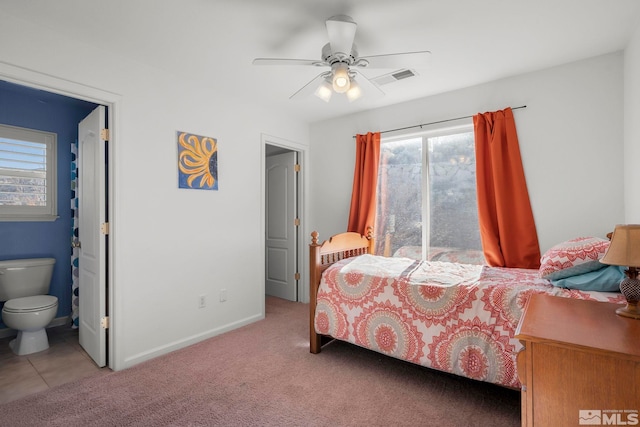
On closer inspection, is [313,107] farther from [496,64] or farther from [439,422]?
[439,422]

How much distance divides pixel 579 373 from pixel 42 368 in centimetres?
346

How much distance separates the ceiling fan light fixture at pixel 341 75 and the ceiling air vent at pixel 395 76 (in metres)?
0.91

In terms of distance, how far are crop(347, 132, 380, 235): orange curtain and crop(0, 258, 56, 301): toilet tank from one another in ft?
10.7

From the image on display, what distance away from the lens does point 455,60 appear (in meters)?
2.60

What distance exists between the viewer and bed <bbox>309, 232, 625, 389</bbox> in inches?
75.3

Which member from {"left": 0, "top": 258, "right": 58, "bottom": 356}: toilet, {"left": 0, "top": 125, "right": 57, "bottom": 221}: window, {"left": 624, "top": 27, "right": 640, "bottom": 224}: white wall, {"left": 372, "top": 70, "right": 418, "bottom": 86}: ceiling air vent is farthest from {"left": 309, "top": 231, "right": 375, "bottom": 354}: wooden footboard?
{"left": 0, "top": 125, "right": 57, "bottom": 221}: window

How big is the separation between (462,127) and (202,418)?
3.33 meters

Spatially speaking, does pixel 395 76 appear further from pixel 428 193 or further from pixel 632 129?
pixel 632 129

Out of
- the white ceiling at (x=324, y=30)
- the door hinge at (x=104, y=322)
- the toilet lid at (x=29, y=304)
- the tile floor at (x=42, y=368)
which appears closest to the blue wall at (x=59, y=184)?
the toilet lid at (x=29, y=304)

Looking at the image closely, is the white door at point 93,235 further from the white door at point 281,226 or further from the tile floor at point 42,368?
the white door at point 281,226

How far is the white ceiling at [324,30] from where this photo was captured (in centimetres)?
192

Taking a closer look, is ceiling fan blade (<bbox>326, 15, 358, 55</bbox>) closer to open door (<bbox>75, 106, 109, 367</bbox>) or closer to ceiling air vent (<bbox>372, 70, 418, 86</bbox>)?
ceiling air vent (<bbox>372, 70, 418, 86</bbox>)

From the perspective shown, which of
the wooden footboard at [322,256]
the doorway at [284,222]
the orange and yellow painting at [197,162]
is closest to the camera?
the wooden footboard at [322,256]

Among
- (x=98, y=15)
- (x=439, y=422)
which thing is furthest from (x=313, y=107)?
(x=439, y=422)
